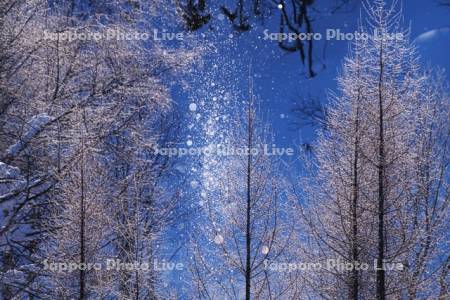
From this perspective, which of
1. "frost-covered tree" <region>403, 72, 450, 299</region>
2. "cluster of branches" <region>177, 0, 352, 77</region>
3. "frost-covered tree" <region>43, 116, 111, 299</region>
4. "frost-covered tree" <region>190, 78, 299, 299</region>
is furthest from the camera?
"cluster of branches" <region>177, 0, 352, 77</region>

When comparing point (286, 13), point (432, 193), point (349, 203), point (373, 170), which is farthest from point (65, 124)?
point (286, 13)

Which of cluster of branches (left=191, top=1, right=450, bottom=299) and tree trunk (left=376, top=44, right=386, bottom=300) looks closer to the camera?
tree trunk (left=376, top=44, right=386, bottom=300)

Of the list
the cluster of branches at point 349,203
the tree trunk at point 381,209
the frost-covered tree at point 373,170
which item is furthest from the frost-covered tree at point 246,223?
the tree trunk at point 381,209

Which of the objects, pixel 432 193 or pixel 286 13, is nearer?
pixel 432 193

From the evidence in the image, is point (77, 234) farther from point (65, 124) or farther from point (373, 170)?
point (373, 170)

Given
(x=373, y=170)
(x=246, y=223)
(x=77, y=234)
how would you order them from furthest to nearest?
Answer: 1. (x=246, y=223)
2. (x=77, y=234)
3. (x=373, y=170)

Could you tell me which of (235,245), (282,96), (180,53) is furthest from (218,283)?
(282,96)

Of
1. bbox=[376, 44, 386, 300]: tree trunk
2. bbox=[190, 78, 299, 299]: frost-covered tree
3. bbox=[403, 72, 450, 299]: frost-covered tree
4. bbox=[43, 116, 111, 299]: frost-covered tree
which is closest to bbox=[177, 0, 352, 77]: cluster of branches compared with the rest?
bbox=[403, 72, 450, 299]: frost-covered tree

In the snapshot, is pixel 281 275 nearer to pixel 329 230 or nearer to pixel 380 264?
pixel 329 230

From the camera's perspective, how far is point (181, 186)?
1800 centimetres

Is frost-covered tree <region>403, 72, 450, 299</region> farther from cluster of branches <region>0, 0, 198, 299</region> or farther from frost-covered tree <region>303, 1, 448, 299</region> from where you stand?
cluster of branches <region>0, 0, 198, 299</region>

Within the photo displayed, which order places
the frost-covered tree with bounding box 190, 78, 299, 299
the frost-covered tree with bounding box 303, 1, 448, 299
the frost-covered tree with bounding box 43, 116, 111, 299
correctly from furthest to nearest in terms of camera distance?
the frost-covered tree with bounding box 190, 78, 299, 299 < the frost-covered tree with bounding box 43, 116, 111, 299 < the frost-covered tree with bounding box 303, 1, 448, 299

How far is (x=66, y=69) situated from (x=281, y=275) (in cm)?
552

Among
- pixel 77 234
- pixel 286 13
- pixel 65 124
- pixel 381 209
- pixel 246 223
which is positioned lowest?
pixel 77 234
